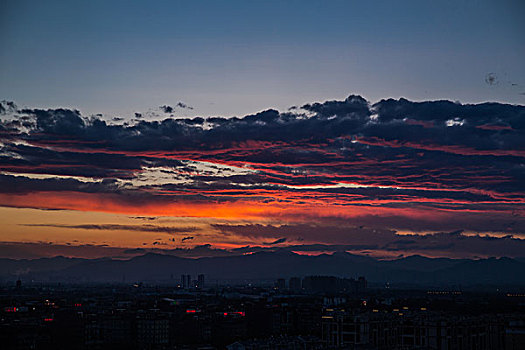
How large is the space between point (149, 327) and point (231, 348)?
3162 cm

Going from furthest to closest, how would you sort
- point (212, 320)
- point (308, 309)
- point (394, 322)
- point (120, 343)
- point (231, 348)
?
1. point (308, 309)
2. point (212, 320)
3. point (120, 343)
4. point (394, 322)
5. point (231, 348)

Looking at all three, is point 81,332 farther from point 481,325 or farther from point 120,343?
point 481,325

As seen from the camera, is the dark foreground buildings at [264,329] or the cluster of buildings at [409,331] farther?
the dark foreground buildings at [264,329]

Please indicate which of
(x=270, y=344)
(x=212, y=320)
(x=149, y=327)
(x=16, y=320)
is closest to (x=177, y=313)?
(x=212, y=320)

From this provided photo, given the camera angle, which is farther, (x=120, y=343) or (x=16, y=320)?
(x=16, y=320)

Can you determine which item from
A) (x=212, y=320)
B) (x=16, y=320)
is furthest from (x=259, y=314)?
(x=16, y=320)

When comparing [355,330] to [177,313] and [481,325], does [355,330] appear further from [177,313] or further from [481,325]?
[177,313]

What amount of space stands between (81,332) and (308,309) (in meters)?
44.5

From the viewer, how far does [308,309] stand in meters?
132

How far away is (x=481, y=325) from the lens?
8244cm

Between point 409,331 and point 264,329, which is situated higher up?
point 409,331

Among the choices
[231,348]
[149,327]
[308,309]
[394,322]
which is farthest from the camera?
[308,309]

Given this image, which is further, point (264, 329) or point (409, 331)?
point (264, 329)

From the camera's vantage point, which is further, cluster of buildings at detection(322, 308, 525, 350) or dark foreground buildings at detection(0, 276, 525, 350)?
dark foreground buildings at detection(0, 276, 525, 350)
